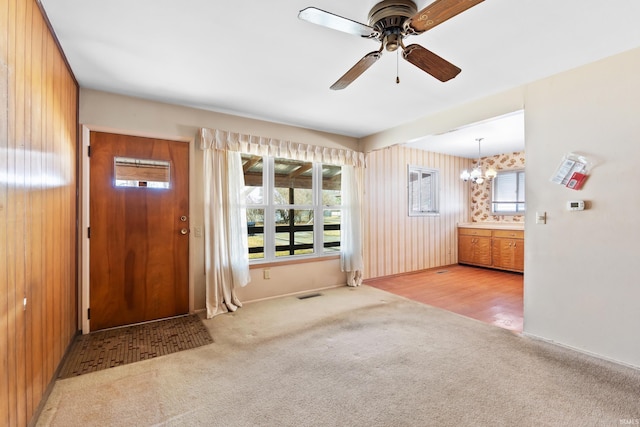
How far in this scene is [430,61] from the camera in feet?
5.98

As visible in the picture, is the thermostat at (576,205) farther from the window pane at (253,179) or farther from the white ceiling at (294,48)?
the window pane at (253,179)

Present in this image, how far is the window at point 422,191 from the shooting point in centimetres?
568

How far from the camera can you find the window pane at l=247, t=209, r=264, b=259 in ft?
12.8

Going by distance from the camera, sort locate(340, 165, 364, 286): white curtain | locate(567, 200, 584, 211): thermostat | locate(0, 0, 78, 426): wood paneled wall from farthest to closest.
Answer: locate(340, 165, 364, 286): white curtain → locate(567, 200, 584, 211): thermostat → locate(0, 0, 78, 426): wood paneled wall

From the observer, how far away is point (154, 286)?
10.4ft

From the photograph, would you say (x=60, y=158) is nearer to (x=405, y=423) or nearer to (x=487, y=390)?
(x=405, y=423)

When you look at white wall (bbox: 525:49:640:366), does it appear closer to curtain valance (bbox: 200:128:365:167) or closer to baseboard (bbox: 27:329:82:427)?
curtain valance (bbox: 200:128:365:167)

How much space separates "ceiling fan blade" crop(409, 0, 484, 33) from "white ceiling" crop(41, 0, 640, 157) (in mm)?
288

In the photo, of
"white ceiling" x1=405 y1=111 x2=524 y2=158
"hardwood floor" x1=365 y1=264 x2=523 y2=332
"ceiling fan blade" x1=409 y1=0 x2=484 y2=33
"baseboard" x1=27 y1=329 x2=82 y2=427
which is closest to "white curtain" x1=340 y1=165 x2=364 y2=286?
"hardwood floor" x1=365 y1=264 x2=523 y2=332

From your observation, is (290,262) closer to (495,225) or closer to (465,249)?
(465,249)

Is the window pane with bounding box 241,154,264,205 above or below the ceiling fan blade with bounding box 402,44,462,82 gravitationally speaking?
below

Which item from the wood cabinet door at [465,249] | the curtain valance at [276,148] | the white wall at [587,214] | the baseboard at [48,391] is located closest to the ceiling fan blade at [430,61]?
the white wall at [587,214]

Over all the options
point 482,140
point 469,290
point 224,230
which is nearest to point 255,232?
point 224,230

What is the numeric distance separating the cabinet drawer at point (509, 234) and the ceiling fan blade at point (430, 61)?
4.65 meters
